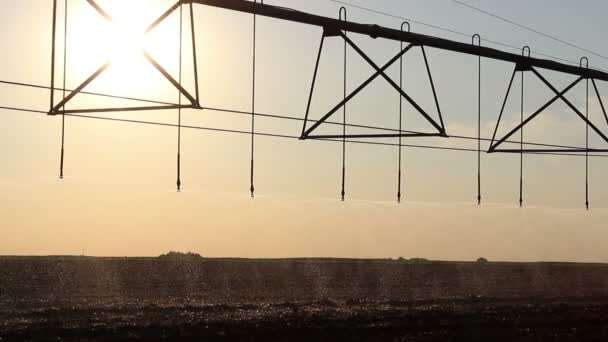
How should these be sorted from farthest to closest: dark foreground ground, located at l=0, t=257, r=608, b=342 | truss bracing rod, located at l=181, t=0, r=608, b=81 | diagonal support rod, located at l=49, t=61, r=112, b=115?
dark foreground ground, located at l=0, t=257, r=608, b=342
truss bracing rod, located at l=181, t=0, r=608, b=81
diagonal support rod, located at l=49, t=61, r=112, b=115

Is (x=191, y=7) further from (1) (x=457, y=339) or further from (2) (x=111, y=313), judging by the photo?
(2) (x=111, y=313)

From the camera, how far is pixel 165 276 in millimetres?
112250

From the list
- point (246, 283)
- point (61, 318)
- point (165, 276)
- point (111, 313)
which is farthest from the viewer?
point (165, 276)

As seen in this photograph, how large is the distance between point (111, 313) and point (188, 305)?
27.3 feet

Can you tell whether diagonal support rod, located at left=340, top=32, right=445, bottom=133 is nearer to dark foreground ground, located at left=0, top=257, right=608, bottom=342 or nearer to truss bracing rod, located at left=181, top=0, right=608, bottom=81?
truss bracing rod, located at left=181, top=0, right=608, bottom=81

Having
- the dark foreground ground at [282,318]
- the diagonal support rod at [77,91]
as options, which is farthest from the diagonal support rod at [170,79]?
the dark foreground ground at [282,318]

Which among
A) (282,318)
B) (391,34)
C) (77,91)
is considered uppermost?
(391,34)

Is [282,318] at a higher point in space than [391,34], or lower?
lower

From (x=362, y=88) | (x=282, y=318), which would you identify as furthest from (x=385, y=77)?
(x=282, y=318)

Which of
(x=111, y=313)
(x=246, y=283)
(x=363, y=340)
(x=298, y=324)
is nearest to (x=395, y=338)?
(x=363, y=340)

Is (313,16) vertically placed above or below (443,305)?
above

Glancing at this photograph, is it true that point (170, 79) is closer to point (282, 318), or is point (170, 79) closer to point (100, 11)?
point (100, 11)

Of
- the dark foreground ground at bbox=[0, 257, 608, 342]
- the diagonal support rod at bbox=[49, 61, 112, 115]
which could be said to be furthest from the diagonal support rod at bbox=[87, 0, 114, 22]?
the dark foreground ground at bbox=[0, 257, 608, 342]

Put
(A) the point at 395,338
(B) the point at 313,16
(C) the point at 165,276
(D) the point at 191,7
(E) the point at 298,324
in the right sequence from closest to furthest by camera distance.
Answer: (D) the point at 191,7 < (B) the point at 313,16 < (A) the point at 395,338 < (E) the point at 298,324 < (C) the point at 165,276
